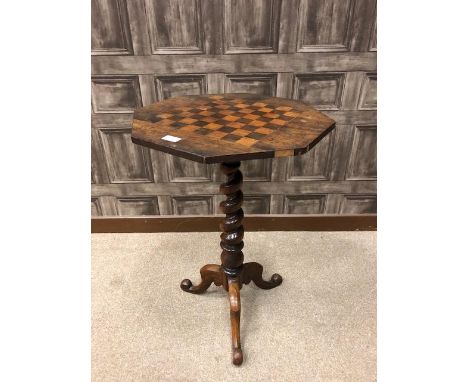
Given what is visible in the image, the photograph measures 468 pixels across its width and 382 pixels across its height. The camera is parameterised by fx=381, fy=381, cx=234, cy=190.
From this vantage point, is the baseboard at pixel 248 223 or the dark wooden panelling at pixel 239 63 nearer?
the dark wooden panelling at pixel 239 63

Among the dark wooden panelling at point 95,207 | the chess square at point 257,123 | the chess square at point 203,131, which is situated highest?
the chess square at point 257,123

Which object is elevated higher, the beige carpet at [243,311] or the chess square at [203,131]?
the chess square at [203,131]

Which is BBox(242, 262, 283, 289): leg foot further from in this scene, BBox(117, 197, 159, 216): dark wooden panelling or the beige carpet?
BBox(117, 197, 159, 216): dark wooden panelling

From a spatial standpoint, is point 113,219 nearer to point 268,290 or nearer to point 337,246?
point 268,290

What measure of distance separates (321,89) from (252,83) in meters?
0.36

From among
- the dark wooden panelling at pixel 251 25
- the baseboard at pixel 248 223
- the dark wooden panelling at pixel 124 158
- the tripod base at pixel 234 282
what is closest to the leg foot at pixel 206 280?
the tripod base at pixel 234 282

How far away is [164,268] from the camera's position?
6.80 feet

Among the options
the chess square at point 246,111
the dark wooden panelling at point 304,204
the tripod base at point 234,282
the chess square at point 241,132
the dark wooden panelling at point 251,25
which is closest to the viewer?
the chess square at point 241,132

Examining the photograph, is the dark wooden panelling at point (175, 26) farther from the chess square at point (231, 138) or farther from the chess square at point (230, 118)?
the chess square at point (231, 138)

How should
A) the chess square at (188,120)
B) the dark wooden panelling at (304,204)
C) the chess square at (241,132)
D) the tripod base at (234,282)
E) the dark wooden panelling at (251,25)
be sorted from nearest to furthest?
1. the chess square at (241,132)
2. the chess square at (188,120)
3. the tripod base at (234,282)
4. the dark wooden panelling at (251,25)
5. the dark wooden panelling at (304,204)

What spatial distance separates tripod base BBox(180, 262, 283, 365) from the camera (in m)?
1.62

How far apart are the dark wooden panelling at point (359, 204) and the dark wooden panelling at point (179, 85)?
1070 mm

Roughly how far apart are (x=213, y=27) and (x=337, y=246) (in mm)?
1380

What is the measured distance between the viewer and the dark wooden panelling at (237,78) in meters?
1.82
